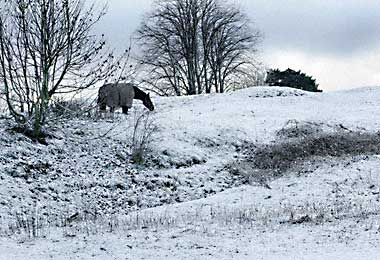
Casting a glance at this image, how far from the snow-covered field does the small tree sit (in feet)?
71.8

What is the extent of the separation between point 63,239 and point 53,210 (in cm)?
476

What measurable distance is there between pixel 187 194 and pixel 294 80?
36.9 m

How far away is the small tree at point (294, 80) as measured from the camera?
5144 cm

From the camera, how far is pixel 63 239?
9.34 metres

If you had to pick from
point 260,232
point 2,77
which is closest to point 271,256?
point 260,232

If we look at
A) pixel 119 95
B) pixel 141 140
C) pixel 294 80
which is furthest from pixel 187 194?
pixel 294 80

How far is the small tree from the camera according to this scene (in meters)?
51.4

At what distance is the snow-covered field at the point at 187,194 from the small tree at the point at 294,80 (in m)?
21.9

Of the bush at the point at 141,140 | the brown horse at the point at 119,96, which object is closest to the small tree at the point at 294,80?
the brown horse at the point at 119,96

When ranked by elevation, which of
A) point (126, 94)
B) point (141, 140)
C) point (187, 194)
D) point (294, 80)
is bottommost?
point (187, 194)

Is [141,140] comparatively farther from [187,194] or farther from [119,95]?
[119,95]

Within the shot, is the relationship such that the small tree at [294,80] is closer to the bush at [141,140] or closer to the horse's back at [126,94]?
the horse's back at [126,94]

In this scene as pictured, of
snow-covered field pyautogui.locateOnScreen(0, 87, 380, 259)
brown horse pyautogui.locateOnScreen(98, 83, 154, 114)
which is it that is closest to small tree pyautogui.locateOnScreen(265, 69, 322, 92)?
snow-covered field pyautogui.locateOnScreen(0, 87, 380, 259)

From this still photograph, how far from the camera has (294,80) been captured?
51.5m
